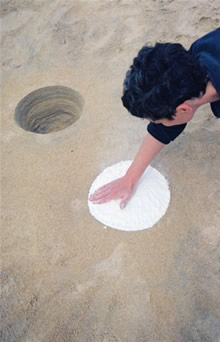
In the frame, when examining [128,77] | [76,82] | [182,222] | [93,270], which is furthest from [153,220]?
[76,82]

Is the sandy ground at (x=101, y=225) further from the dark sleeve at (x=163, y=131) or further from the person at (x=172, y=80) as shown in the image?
the person at (x=172, y=80)

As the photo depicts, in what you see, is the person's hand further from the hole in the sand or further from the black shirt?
the hole in the sand

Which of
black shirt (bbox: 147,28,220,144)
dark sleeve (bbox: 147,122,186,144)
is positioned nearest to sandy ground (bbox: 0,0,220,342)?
dark sleeve (bbox: 147,122,186,144)

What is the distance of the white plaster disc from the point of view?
1574 millimetres

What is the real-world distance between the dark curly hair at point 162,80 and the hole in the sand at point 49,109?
1.38 metres

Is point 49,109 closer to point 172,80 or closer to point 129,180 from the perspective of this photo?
point 129,180

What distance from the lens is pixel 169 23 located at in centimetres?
271

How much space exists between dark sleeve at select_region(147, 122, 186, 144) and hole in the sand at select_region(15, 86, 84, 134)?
44.1 inches

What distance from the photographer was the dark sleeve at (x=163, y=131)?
4.53 feet

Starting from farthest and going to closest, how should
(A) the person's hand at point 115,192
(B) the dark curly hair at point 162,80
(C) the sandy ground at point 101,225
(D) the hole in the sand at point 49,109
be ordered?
1. (D) the hole in the sand at point 49,109
2. (A) the person's hand at point 115,192
3. (C) the sandy ground at point 101,225
4. (B) the dark curly hair at point 162,80

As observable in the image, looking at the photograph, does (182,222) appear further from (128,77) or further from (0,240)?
(0,240)

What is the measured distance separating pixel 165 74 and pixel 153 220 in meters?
0.81

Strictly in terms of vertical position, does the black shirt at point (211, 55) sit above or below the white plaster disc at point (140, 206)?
above

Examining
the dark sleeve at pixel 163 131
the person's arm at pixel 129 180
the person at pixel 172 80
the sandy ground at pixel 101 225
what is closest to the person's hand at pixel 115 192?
the person's arm at pixel 129 180
